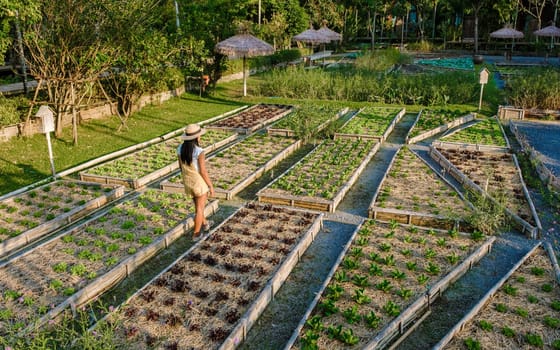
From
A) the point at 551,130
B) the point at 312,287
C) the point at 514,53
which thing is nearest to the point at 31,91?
the point at 312,287

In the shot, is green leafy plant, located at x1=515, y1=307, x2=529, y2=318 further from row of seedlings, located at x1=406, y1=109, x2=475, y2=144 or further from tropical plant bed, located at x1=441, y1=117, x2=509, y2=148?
row of seedlings, located at x1=406, y1=109, x2=475, y2=144

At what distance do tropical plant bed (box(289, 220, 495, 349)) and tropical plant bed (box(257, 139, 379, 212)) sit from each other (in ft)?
3.73

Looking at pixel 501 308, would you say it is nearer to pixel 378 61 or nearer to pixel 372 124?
pixel 372 124

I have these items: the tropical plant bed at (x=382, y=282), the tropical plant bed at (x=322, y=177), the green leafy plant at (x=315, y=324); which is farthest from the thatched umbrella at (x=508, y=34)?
the green leafy plant at (x=315, y=324)

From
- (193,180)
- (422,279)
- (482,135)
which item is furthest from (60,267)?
(482,135)

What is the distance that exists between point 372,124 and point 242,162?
198 inches

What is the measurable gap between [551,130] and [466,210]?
7368 millimetres

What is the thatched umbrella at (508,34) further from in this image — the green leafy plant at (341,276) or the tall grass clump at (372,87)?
the green leafy plant at (341,276)

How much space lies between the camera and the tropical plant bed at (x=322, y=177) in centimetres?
769

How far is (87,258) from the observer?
5.77 metres

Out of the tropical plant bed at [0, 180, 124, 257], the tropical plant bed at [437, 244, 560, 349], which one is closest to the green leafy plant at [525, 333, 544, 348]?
the tropical plant bed at [437, 244, 560, 349]

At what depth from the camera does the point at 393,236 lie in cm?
643

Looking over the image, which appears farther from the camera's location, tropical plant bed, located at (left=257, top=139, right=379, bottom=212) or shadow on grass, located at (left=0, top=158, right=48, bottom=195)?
shadow on grass, located at (left=0, top=158, right=48, bottom=195)

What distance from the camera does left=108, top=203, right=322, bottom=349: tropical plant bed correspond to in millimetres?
4363
